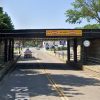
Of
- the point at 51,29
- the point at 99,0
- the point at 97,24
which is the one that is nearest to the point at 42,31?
the point at 51,29

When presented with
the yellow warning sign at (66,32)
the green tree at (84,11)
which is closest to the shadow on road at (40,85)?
the yellow warning sign at (66,32)

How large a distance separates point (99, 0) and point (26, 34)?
4231 cm

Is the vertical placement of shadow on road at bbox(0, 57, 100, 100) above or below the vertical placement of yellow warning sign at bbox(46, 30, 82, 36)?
below

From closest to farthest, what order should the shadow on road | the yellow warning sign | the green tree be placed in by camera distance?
1. the shadow on road
2. the yellow warning sign
3. the green tree

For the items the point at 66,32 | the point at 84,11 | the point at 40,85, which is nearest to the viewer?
A: the point at 40,85

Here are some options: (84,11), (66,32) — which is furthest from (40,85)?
(84,11)

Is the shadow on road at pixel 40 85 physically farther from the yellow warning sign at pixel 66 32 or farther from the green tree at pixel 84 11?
the green tree at pixel 84 11

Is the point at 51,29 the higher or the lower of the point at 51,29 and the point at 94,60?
the higher

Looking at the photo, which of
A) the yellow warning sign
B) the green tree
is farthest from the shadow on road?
the green tree

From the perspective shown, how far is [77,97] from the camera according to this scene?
18.8 metres

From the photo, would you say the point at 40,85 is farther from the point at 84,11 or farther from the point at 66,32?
the point at 84,11

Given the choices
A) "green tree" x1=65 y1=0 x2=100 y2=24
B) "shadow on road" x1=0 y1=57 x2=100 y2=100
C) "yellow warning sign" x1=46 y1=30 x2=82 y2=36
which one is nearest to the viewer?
"shadow on road" x1=0 y1=57 x2=100 y2=100

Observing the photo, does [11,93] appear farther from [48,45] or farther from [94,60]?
[48,45]

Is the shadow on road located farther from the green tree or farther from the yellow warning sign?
the green tree
